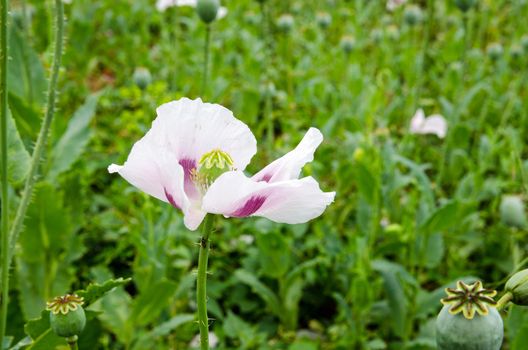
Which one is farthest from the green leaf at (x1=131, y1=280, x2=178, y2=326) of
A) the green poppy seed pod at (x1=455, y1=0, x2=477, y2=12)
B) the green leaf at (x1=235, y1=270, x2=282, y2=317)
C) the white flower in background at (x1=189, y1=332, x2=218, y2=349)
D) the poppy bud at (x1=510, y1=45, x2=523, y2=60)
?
the poppy bud at (x1=510, y1=45, x2=523, y2=60)

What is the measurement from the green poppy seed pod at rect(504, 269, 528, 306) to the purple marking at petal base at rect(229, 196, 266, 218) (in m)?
0.26

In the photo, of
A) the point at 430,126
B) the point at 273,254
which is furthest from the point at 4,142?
the point at 430,126

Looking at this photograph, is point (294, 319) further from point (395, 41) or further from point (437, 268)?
point (395, 41)

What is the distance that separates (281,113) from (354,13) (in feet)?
4.74

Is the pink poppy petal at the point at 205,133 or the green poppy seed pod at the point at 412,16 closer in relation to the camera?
the pink poppy petal at the point at 205,133

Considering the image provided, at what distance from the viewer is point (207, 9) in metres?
1.64

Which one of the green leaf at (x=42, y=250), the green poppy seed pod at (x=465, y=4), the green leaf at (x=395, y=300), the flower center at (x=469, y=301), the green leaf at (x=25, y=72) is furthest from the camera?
the green poppy seed pod at (x=465, y=4)

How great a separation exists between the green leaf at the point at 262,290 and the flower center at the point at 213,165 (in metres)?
0.96

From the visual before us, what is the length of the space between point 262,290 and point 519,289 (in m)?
1.04

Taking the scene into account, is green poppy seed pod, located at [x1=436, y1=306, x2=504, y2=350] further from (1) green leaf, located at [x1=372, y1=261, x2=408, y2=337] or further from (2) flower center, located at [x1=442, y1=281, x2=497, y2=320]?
(1) green leaf, located at [x1=372, y1=261, x2=408, y2=337]

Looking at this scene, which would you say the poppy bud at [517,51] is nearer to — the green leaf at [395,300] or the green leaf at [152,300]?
the green leaf at [395,300]

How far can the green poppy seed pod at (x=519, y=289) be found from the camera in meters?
0.71

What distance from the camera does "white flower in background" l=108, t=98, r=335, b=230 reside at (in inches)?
27.3

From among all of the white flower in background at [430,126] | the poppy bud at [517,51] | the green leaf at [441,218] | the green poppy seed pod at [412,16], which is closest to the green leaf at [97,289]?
the green leaf at [441,218]
